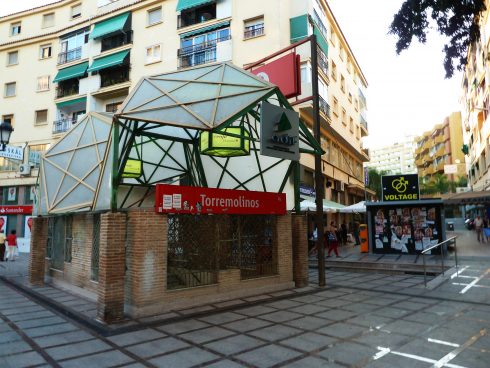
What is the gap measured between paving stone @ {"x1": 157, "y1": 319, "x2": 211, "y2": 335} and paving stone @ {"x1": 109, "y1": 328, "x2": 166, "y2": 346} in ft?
0.69

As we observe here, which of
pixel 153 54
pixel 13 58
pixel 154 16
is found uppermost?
pixel 154 16

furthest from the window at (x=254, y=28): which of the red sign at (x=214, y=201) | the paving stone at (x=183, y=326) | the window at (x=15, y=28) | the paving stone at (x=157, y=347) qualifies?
the window at (x=15, y=28)

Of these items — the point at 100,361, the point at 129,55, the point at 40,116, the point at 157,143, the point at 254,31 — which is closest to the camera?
the point at 100,361

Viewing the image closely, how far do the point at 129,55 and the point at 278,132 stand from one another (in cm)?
2360

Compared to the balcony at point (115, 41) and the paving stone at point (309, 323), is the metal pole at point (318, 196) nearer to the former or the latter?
the paving stone at point (309, 323)

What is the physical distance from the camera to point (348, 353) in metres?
5.31

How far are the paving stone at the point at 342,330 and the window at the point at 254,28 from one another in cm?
2041

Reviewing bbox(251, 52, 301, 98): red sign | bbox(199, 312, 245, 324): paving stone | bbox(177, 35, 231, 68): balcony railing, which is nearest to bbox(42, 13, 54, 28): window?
bbox(177, 35, 231, 68): balcony railing

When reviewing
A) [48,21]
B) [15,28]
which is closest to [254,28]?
[48,21]

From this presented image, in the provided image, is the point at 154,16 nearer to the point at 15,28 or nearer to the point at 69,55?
the point at 69,55

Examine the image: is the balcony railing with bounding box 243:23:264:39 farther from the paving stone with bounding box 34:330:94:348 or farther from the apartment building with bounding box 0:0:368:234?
the paving stone with bounding box 34:330:94:348

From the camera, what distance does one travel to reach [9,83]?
3225 centimetres

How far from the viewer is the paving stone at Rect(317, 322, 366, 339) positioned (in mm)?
6176

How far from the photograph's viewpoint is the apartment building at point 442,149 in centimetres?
6594
